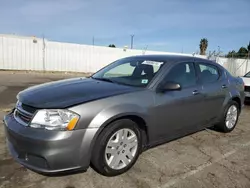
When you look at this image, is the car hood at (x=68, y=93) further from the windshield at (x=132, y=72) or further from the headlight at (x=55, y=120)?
the windshield at (x=132, y=72)

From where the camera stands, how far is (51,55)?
792 inches

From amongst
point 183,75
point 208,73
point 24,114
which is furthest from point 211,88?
point 24,114

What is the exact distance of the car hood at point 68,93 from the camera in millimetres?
2889

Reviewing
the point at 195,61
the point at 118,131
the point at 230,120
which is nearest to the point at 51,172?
the point at 118,131

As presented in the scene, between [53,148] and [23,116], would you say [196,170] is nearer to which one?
[53,148]

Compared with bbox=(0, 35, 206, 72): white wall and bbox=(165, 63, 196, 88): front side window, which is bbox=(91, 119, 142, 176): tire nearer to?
bbox=(165, 63, 196, 88): front side window

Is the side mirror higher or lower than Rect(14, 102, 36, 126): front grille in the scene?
higher

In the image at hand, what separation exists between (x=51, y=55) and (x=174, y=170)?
60.4 ft

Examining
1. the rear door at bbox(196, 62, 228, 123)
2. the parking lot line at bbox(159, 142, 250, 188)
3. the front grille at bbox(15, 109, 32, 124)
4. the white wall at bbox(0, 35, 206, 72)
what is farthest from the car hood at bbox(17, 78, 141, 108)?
the white wall at bbox(0, 35, 206, 72)

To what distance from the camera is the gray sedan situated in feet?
9.00

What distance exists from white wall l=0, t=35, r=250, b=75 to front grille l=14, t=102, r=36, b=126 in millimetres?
17236

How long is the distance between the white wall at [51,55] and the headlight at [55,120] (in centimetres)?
1775

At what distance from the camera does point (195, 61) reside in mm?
4480

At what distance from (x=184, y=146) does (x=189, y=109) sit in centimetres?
75
